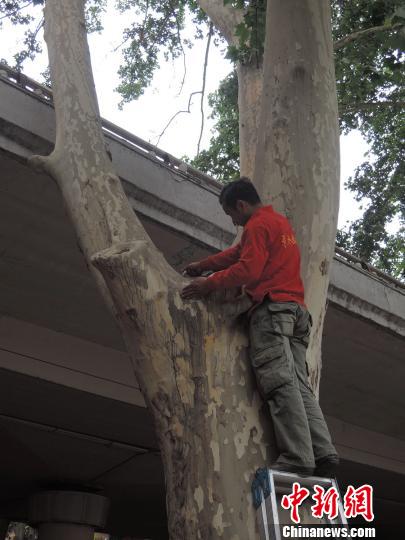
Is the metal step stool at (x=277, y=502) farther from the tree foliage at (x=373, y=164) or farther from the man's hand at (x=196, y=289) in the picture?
the tree foliage at (x=373, y=164)

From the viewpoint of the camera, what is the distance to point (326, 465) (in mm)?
3004

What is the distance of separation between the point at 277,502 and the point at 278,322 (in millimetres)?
840

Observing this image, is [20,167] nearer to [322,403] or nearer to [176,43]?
[322,403]

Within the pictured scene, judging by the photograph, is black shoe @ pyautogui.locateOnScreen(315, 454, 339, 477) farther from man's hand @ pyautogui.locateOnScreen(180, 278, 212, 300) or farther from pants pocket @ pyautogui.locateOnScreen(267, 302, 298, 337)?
man's hand @ pyautogui.locateOnScreen(180, 278, 212, 300)

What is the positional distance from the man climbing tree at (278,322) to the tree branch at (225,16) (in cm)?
587

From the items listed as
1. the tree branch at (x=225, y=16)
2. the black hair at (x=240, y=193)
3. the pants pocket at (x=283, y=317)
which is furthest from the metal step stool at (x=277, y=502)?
the tree branch at (x=225, y=16)

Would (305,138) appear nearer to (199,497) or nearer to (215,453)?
(215,453)

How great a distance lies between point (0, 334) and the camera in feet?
22.3

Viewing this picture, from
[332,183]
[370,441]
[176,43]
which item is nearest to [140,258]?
[332,183]

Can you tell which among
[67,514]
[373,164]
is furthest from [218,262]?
[373,164]

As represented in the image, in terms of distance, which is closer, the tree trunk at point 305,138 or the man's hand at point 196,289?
the man's hand at point 196,289

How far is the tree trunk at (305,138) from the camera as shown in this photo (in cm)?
364

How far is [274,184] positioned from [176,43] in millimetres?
9266

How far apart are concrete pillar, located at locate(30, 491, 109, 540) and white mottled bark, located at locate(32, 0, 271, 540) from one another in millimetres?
7901
